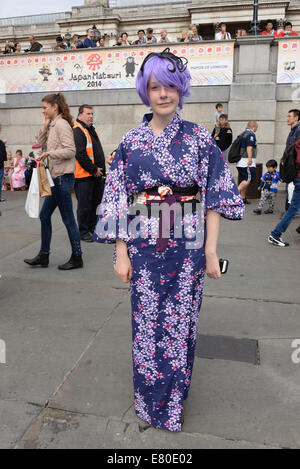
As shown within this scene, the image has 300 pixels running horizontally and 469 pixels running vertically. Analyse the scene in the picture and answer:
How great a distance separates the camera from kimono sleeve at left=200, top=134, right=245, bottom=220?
212 cm

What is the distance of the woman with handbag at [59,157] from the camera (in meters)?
4.66

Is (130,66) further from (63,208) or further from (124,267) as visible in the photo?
(124,267)

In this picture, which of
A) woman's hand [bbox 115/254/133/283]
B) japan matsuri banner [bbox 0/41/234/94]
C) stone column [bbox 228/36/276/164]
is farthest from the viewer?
japan matsuri banner [bbox 0/41/234/94]

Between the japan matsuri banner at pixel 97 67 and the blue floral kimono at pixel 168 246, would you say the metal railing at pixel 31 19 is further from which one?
the blue floral kimono at pixel 168 246

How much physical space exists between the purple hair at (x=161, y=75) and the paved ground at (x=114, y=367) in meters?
1.76

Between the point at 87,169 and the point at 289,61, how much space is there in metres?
7.57

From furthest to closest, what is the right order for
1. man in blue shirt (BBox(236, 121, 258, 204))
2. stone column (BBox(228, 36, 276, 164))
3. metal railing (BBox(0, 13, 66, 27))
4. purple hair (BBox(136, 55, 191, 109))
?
metal railing (BBox(0, 13, 66, 27)) < stone column (BBox(228, 36, 276, 164)) < man in blue shirt (BBox(236, 121, 258, 204)) < purple hair (BBox(136, 55, 191, 109))

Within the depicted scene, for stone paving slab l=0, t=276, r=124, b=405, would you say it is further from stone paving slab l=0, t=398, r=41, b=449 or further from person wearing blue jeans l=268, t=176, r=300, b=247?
person wearing blue jeans l=268, t=176, r=300, b=247

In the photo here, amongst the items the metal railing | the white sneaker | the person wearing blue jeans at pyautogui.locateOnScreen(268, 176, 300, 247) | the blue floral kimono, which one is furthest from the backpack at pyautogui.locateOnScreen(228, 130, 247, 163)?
the metal railing

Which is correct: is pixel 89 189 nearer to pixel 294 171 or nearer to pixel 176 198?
pixel 294 171

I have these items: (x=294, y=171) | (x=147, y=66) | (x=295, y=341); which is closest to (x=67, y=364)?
(x=295, y=341)

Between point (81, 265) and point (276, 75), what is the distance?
8729 mm

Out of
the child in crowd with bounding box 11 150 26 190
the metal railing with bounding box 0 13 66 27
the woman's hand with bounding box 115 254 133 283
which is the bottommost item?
the child in crowd with bounding box 11 150 26 190

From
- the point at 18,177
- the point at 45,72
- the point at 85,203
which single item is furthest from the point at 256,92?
the point at 85,203
